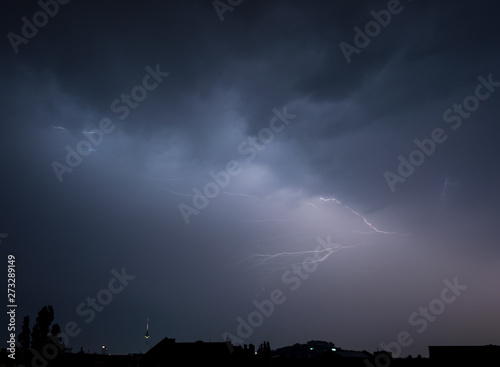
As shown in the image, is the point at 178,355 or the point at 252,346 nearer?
the point at 178,355

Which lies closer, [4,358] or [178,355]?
[4,358]

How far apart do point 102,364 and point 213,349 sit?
12989 millimetres

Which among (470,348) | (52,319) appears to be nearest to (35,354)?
(52,319)

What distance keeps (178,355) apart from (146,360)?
4.19 m

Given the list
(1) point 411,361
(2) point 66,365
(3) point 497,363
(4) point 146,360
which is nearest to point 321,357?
(1) point 411,361

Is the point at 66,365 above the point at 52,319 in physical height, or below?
below

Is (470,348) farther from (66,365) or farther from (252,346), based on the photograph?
(66,365)

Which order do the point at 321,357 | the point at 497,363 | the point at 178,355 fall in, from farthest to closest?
the point at 178,355 → the point at 321,357 → the point at 497,363

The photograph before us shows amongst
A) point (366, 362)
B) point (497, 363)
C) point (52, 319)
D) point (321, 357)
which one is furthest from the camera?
point (52, 319)

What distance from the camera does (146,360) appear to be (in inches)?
1818

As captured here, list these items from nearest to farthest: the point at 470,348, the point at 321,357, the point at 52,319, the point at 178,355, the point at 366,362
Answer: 1. the point at 470,348
2. the point at 366,362
3. the point at 321,357
4. the point at 178,355
5. the point at 52,319

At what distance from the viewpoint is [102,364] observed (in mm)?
44125

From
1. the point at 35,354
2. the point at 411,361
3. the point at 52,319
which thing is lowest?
the point at 411,361

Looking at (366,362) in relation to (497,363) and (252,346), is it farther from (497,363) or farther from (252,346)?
(252,346)
